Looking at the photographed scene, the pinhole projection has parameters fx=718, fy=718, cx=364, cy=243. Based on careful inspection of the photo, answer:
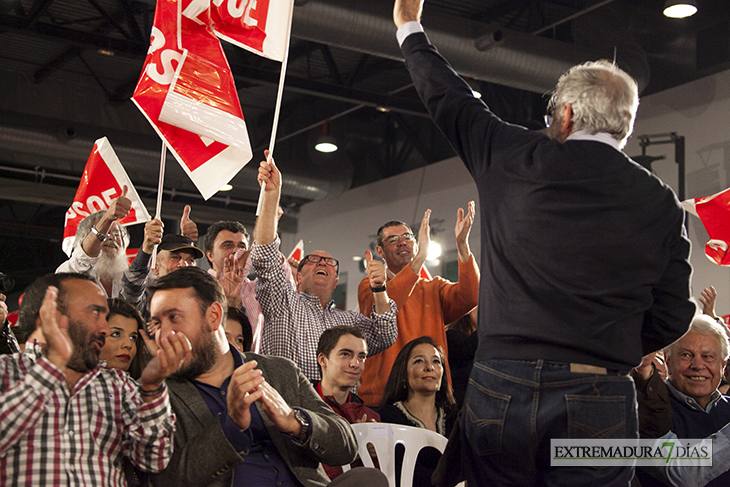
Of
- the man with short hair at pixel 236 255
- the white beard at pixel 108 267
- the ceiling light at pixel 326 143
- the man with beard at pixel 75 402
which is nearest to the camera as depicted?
the man with beard at pixel 75 402

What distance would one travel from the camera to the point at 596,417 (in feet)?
5.25

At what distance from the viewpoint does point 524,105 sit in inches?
360

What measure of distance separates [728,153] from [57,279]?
7.04 metres

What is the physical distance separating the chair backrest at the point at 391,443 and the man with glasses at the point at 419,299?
2.88 feet

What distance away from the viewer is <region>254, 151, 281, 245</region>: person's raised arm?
3.18 metres

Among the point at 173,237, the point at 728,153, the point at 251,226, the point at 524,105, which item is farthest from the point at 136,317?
the point at 251,226

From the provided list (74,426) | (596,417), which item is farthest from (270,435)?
(596,417)

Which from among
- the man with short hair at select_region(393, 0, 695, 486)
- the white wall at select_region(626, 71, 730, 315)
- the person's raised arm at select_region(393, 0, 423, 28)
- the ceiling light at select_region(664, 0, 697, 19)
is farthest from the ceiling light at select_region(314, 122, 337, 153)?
the man with short hair at select_region(393, 0, 695, 486)

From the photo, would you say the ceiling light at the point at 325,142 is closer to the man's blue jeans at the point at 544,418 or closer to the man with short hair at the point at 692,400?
the man with short hair at the point at 692,400

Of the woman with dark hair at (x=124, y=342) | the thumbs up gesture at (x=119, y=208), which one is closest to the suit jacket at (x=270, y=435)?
the woman with dark hair at (x=124, y=342)

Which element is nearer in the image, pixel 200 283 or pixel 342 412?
pixel 200 283

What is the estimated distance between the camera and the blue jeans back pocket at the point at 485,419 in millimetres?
1653

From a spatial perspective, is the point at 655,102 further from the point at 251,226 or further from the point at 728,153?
the point at 251,226

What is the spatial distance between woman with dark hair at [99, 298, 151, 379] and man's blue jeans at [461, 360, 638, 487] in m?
1.55
